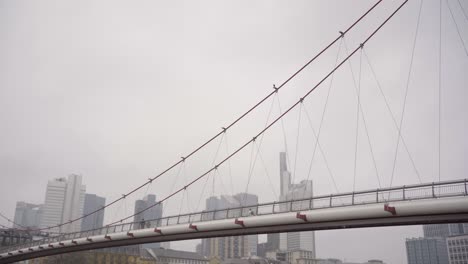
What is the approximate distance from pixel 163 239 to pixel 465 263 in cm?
17464

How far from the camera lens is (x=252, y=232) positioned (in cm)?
4425

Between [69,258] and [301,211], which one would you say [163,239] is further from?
[69,258]

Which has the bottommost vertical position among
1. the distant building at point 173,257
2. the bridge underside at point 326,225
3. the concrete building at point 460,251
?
the bridge underside at point 326,225

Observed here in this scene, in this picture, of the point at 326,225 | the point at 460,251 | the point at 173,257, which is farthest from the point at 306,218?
the point at 460,251

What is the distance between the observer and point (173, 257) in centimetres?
17212

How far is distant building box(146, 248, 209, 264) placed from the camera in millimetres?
163625

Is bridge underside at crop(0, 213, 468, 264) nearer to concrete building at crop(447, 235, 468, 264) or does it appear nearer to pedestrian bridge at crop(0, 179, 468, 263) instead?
pedestrian bridge at crop(0, 179, 468, 263)

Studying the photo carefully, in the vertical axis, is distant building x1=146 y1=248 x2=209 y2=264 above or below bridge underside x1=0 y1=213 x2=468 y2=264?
above

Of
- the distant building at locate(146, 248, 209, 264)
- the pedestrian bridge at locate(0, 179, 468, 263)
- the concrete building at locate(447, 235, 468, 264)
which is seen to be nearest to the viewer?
the pedestrian bridge at locate(0, 179, 468, 263)

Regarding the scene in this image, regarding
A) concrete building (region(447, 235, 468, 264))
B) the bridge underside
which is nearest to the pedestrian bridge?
the bridge underside

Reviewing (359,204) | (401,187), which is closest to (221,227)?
(359,204)

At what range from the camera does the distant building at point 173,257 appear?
16362 centimetres

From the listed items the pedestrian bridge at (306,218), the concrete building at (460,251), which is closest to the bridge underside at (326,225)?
the pedestrian bridge at (306,218)

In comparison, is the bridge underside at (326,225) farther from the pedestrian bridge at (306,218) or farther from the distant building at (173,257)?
the distant building at (173,257)
